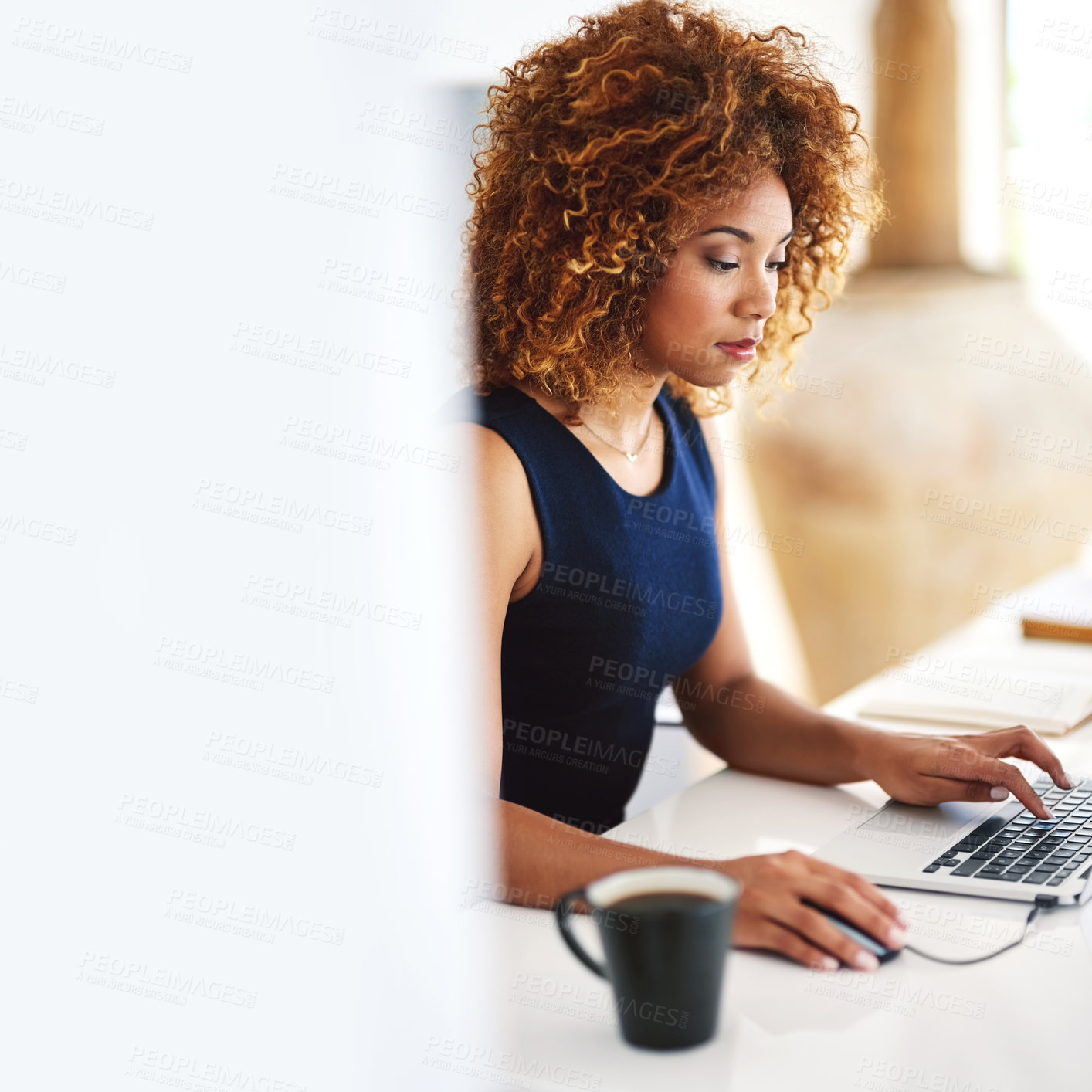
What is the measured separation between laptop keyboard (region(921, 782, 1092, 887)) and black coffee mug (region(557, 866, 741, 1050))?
0.94 ft

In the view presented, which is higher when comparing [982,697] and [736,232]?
[736,232]

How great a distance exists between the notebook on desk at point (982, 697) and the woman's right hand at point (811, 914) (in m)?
0.52

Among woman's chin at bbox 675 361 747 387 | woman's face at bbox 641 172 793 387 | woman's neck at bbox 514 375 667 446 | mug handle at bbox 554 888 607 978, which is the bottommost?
mug handle at bbox 554 888 607 978

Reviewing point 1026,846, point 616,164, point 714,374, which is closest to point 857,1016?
point 1026,846

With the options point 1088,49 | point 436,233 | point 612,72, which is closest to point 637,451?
point 612,72

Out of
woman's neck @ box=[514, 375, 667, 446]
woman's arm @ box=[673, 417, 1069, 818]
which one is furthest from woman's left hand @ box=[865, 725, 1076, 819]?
woman's neck @ box=[514, 375, 667, 446]

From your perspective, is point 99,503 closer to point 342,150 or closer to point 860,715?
point 342,150

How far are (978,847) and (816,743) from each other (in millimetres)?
217

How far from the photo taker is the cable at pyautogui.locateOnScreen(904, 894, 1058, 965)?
682 millimetres

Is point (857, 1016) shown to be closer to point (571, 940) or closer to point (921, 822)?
point (571, 940)

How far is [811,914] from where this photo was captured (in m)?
0.67

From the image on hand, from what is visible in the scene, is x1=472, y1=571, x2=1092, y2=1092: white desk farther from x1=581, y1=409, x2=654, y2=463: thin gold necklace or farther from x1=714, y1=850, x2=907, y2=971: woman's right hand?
x1=581, y1=409, x2=654, y2=463: thin gold necklace

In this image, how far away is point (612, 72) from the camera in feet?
3.10

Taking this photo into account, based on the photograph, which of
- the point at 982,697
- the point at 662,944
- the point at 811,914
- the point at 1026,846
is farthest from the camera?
the point at 982,697
